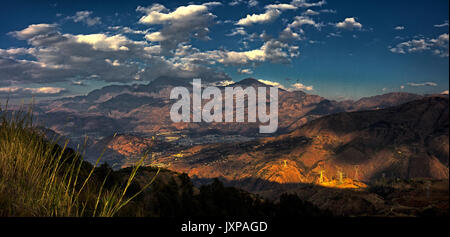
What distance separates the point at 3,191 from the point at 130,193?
17.1 metres

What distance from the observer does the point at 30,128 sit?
8469mm
